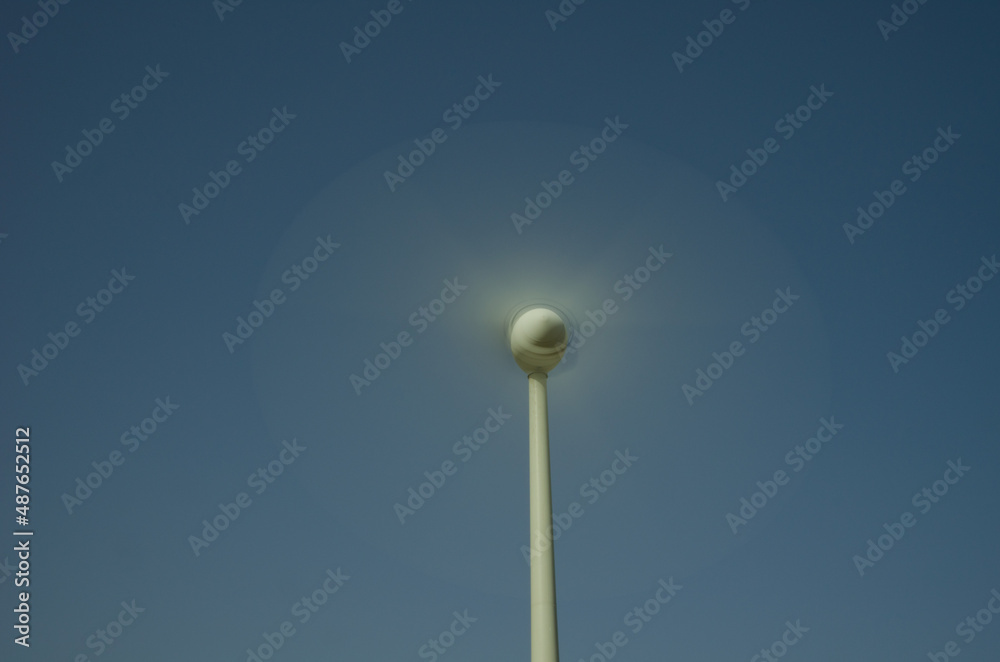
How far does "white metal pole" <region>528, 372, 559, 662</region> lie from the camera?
30.7 ft

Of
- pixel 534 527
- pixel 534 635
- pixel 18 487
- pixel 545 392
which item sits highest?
pixel 545 392

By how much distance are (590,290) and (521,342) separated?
1475 mm

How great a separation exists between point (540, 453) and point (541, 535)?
41.5 inches

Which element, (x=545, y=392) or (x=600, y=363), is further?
(x=600, y=363)

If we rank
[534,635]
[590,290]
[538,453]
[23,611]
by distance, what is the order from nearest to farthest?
1. [534,635]
2. [538,453]
3. [590,290]
4. [23,611]

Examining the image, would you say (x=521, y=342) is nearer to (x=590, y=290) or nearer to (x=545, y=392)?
(x=545, y=392)

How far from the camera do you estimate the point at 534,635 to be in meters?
9.41

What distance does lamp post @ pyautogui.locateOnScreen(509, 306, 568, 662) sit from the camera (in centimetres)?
941

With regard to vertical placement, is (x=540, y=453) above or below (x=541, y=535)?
above

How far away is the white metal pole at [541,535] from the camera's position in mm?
9367

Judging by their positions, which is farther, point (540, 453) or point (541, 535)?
point (540, 453)

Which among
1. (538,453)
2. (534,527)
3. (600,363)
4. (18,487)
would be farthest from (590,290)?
(18,487)

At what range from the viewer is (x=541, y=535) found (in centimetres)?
979

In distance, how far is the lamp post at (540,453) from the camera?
9.41 metres
